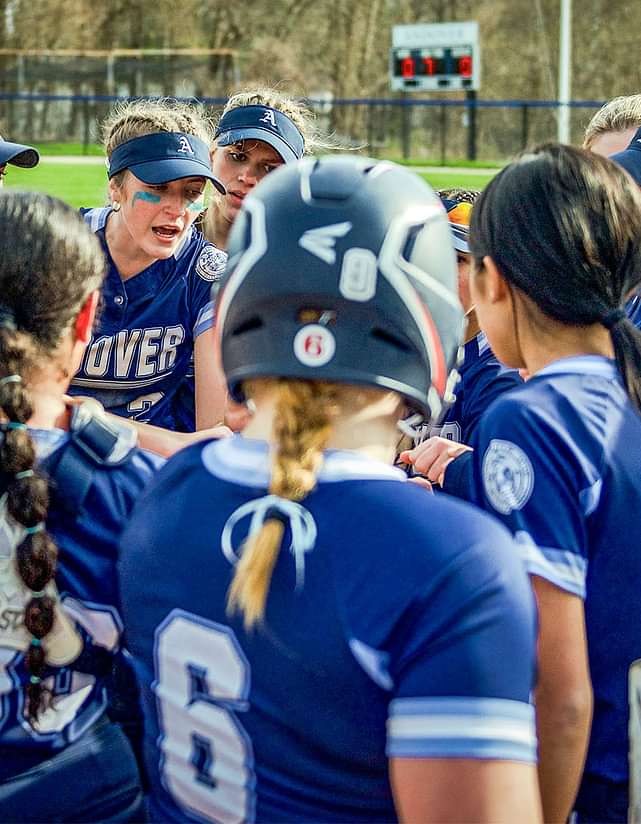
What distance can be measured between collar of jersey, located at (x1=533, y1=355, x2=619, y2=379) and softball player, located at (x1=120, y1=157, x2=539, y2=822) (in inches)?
15.3

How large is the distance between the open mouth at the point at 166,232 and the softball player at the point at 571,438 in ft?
7.04

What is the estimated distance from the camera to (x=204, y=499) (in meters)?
1.52

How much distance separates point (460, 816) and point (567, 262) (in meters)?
1.01

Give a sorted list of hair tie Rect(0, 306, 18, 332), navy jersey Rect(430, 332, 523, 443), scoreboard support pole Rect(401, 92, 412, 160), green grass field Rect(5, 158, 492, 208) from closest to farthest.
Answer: hair tie Rect(0, 306, 18, 332)
navy jersey Rect(430, 332, 523, 443)
green grass field Rect(5, 158, 492, 208)
scoreboard support pole Rect(401, 92, 412, 160)

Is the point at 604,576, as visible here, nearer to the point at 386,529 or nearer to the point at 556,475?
the point at 556,475

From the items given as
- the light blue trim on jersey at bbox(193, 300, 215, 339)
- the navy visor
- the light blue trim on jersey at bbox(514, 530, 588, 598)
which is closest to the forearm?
the light blue trim on jersey at bbox(514, 530, 588, 598)

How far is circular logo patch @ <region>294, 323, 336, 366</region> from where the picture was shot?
4.93 feet

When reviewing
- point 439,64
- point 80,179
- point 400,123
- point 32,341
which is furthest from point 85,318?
point 400,123

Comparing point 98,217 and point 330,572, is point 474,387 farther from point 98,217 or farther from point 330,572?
point 330,572

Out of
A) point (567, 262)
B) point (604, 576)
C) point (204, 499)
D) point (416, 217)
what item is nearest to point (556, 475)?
point (604, 576)

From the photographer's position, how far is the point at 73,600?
1.93 m

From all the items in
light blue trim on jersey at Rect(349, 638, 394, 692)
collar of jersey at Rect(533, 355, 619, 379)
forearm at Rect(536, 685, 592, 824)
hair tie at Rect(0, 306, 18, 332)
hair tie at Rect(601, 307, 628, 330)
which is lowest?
forearm at Rect(536, 685, 592, 824)

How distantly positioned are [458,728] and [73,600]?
32.4 inches

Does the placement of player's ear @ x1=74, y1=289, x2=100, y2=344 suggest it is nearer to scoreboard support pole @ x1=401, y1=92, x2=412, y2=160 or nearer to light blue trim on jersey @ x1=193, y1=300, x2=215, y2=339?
light blue trim on jersey @ x1=193, y1=300, x2=215, y2=339
